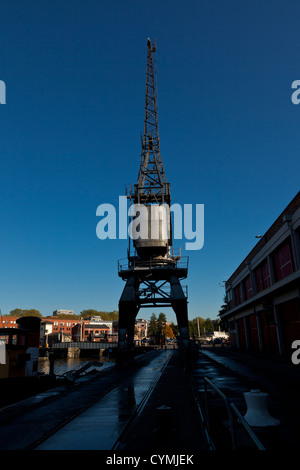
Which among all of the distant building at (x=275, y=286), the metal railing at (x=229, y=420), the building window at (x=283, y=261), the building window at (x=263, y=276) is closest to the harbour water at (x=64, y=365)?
the distant building at (x=275, y=286)

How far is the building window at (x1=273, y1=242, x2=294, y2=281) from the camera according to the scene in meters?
25.7


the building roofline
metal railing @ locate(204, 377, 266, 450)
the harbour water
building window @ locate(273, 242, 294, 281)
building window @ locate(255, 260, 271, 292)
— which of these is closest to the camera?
metal railing @ locate(204, 377, 266, 450)

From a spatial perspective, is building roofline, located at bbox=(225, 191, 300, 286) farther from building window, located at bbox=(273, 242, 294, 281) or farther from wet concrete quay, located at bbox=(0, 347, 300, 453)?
wet concrete quay, located at bbox=(0, 347, 300, 453)

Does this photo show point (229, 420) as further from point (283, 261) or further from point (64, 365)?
point (64, 365)

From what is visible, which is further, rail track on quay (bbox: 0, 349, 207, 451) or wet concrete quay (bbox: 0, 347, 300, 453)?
rail track on quay (bbox: 0, 349, 207, 451)

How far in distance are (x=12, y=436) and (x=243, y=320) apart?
40.4 metres

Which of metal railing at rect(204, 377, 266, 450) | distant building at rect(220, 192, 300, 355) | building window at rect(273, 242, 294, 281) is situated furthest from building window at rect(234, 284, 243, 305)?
metal railing at rect(204, 377, 266, 450)

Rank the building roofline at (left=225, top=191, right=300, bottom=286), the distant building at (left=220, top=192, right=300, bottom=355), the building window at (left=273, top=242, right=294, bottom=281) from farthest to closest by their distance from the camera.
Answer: the building window at (left=273, top=242, right=294, bottom=281), the distant building at (left=220, top=192, right=300, bottom=355), the building roofline at (left=225, top=191, right=300, bottom=286)

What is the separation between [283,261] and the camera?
89.6ft

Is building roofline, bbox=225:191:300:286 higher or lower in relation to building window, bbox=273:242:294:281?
higher

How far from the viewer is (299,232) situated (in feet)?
76.2

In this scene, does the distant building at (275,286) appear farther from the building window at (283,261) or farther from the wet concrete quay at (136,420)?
the wet concrete quay at (136,420)
